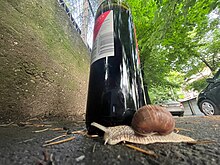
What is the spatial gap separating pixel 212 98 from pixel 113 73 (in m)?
3.20

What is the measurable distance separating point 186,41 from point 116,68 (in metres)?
3.56

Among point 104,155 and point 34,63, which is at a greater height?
point 34,63

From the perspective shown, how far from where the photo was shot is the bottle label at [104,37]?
52 centimetres

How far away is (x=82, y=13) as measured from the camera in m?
1.69

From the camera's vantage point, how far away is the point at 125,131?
1.27 ft

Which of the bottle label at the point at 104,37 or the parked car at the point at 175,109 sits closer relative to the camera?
the bottle label at the point at 104,37

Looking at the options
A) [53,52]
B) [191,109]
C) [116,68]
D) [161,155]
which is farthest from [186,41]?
[191,109]

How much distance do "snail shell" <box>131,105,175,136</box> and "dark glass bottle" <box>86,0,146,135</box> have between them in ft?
0.30

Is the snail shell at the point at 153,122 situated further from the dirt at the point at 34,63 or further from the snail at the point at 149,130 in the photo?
the dirt at the point at 34,63

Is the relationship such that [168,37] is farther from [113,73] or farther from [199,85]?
[199,85]

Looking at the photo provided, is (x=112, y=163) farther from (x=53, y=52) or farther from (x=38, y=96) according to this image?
(x=53, y=52)

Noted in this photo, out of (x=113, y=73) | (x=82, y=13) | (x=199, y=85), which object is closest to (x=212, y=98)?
(x=82, y=13)

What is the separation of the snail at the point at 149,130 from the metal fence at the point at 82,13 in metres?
1.47

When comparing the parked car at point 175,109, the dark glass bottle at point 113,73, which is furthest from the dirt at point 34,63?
the parked car at point 175,109
